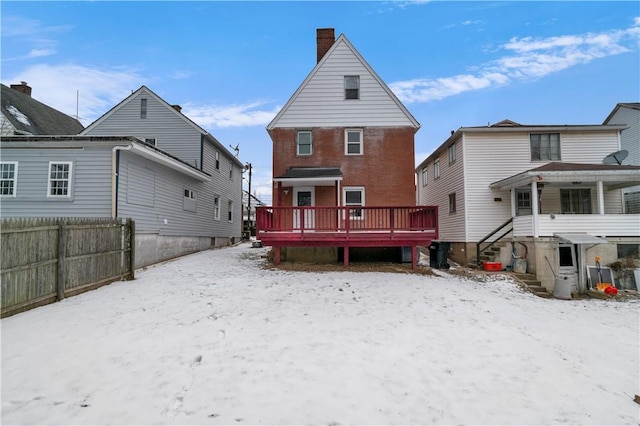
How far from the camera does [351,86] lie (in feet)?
51.7

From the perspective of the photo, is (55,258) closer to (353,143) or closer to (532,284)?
(353,143)

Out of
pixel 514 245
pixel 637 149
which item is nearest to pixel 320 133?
pixel 514 245

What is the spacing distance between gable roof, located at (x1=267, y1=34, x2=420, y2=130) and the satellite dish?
9.47 m

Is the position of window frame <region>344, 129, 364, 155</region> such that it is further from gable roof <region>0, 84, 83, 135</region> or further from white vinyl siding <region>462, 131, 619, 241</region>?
gable roof <region>0, 84, 83, 135</region>

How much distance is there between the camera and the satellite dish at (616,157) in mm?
15609

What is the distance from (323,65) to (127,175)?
32.1ft

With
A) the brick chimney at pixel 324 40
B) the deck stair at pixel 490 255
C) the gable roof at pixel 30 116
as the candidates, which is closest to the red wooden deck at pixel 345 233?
the deck stair at pixel 490 255

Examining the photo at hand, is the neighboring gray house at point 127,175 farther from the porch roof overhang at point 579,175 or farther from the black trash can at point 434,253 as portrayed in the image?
the porch roof overhang at point 579,175

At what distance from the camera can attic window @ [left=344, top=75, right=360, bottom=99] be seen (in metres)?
15.7

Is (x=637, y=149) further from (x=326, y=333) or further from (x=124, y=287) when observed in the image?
(x=124, y=287)

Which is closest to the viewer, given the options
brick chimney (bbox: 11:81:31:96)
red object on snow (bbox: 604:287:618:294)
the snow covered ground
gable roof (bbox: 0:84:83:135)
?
the snow covered ground

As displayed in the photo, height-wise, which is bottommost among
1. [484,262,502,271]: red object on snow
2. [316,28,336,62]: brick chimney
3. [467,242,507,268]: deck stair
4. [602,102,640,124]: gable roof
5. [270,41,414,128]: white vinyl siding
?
[484,262,502,271]: red object on snow

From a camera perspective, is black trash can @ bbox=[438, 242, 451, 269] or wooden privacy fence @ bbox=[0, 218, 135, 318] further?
black trash can @ bbox=[438, 242, 451, 269]

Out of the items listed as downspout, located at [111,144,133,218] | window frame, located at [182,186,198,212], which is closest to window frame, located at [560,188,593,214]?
window frame, located at [182,186,198,212]
